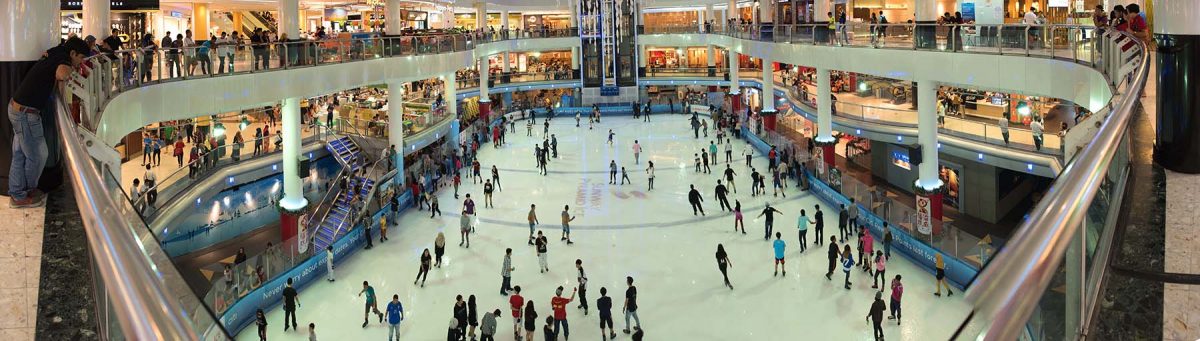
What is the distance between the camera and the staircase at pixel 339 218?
58.4 ft

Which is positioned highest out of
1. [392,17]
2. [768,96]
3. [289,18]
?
[392,17]

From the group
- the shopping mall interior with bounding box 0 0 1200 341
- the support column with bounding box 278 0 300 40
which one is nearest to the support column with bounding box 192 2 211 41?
the shopping mall interior with bounding box 0 0 1200 341

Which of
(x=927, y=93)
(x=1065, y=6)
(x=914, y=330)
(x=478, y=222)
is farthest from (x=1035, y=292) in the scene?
(x=1065, y=6)

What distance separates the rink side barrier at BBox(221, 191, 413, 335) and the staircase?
0.23 metres

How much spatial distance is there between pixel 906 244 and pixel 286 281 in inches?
507

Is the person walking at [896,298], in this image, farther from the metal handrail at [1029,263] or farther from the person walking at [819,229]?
the metal handrail at [1029,263]

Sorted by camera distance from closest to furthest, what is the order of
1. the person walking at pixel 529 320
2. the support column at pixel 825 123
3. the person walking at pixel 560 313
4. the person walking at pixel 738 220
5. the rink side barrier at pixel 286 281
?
the person walking at pixel 529 320 → the person walking at pixel 560 313 → the rink side barrier at pixel 286 281 → the person walking at pixel 738 220 → the support column at pixel 825 123

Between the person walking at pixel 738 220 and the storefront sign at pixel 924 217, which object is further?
the person walking at pixel 738 220

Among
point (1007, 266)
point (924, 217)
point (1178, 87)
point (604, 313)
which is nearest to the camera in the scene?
point (1007, 266)

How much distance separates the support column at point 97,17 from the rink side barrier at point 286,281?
5.58 meters

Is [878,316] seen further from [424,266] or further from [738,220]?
[424,266]

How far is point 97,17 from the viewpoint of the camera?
47.8ft

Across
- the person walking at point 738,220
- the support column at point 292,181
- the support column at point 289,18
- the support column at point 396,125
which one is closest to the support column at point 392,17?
the support column at point 396,125

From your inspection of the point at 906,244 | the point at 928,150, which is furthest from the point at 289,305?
the point at 928,150
